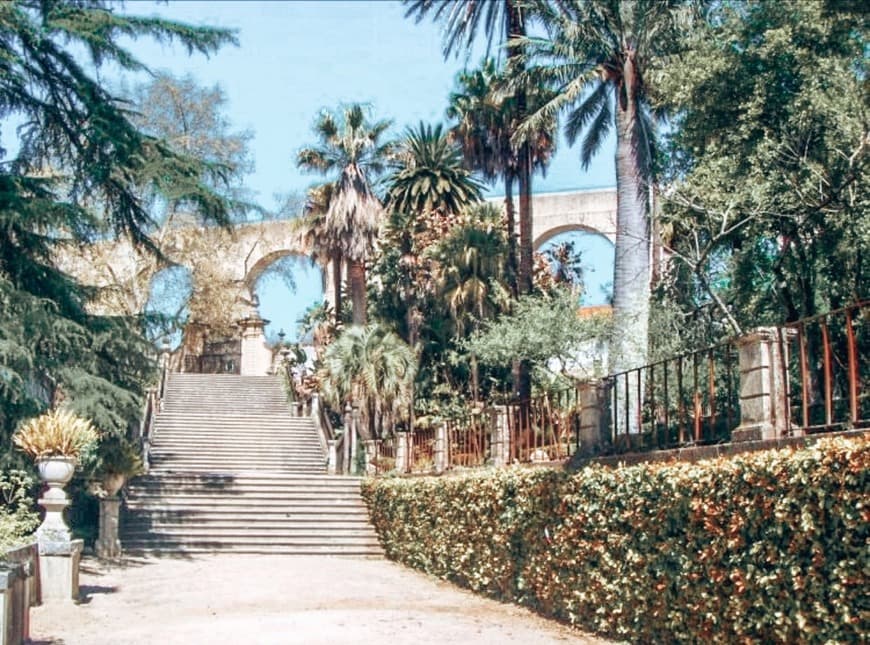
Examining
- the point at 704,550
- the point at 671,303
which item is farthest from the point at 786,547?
the point at 671,303

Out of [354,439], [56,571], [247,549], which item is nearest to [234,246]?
[354,439]

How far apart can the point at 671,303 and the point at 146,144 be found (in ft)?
32.3

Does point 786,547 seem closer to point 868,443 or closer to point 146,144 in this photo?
point 868,443

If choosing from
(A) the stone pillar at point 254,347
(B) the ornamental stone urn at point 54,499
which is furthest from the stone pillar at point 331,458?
(A) the stone pillar at point 254,347

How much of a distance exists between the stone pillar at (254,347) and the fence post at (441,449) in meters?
22.0

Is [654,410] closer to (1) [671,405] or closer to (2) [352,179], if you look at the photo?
(1) [671,405]

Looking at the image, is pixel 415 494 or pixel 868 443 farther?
pixel 415 494

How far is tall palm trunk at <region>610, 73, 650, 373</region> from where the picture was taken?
696 inches

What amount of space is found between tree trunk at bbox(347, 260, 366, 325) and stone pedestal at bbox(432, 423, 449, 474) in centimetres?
1084

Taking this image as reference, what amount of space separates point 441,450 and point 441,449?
1.0 inches

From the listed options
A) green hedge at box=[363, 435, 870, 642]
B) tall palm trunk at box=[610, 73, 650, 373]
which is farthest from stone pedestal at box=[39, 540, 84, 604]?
Answer: tall palm trunk at box=[610, 73, 650, 373]

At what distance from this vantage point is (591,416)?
12484 mm

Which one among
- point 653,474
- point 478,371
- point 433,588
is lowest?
point 433,588

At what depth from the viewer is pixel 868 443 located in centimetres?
648
